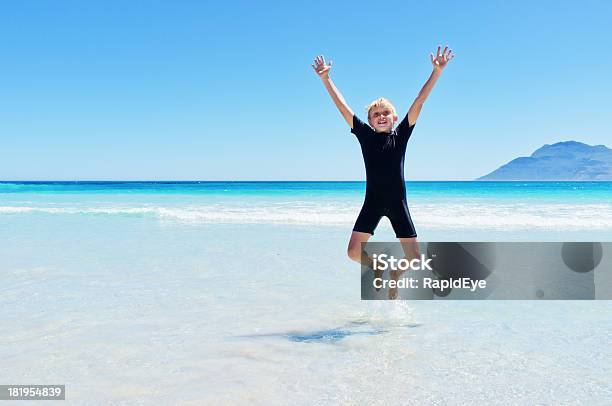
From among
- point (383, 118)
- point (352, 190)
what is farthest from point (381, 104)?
point (352, 190)

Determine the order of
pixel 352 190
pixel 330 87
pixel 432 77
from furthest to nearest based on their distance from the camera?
1. pixel 352 190
2. pixel 330 87
3. pixel 432 77

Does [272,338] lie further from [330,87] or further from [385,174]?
[330,87]

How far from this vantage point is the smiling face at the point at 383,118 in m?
4.97

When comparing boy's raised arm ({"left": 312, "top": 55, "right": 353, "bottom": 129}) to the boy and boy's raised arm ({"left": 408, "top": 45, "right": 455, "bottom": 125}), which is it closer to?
the boy

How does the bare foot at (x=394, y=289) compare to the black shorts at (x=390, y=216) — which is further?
the bare foot at (x=394, y=289)

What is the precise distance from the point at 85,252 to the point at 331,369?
267 inches

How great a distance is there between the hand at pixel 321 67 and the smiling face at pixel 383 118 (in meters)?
0.60

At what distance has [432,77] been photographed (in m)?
4.75

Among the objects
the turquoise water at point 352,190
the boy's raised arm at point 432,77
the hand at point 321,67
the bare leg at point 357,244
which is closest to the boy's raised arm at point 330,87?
the hand at point 321,67

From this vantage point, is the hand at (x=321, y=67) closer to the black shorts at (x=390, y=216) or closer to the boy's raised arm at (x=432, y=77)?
the boy's raised arm at (x=432, y=77)

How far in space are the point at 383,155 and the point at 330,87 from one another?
90 cm

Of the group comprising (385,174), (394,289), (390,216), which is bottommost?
(394,289)

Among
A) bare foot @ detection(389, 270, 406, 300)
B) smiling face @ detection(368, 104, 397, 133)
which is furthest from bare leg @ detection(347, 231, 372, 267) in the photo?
smiling face @ detection(368, 104, 397, 133)

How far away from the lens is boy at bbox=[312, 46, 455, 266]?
4.85 meters
